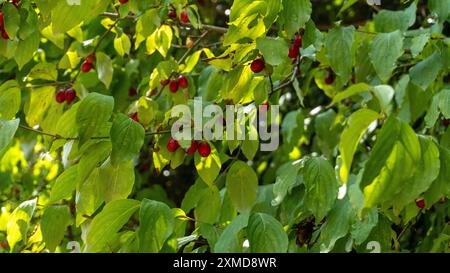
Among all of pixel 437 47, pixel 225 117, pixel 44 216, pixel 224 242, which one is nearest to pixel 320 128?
pixel 437 47

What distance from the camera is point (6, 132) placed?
1565mm

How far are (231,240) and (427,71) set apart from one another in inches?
33.9

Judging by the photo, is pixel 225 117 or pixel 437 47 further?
pixel 437 47

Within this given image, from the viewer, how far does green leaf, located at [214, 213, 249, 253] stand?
5.09 ft

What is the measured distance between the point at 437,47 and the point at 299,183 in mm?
543

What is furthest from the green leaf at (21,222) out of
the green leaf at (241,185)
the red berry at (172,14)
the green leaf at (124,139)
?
the red berry at (172,14)

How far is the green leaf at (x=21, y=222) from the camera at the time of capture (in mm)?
1953

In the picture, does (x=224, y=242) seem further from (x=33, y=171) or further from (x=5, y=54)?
(x=33, y=171)

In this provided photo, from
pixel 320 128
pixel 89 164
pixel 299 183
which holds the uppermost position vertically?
pixel 89 164

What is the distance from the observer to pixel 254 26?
178cm

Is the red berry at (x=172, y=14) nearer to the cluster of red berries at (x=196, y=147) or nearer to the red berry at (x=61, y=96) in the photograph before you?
the red berry at (x=61, y=96)

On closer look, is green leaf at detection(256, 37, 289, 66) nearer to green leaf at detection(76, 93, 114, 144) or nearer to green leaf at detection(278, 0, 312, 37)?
green leaf at detection(278, 0, 312, 37)

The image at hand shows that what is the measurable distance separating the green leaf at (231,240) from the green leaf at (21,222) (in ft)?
1.96

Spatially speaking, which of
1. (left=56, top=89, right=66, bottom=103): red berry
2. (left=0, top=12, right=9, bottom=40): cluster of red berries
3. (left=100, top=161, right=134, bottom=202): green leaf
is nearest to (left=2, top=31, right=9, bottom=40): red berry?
(left=0, top=12, right=9, bottom=40): cluster of red berries
